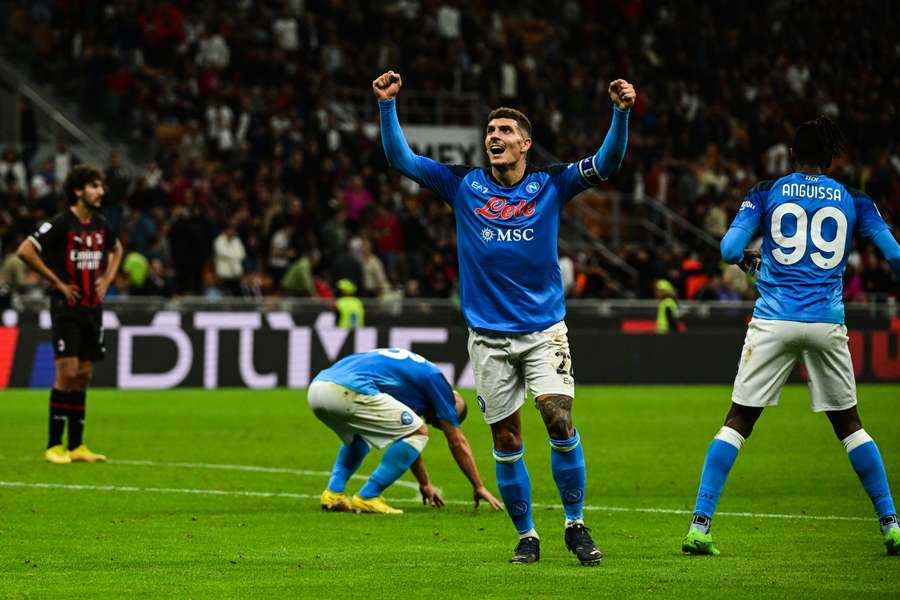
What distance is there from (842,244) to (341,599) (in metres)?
3.34

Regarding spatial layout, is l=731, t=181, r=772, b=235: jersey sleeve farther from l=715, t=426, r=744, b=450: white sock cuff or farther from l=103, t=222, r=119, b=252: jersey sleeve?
l=103, t=222, r=119, b=252: jersey sleeve

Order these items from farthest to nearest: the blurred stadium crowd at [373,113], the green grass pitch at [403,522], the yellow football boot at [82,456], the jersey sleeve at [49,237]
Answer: the blurred stadium crowd at [373,113]
the yellow football boot at [82,456]
the jersey sleeve at [49,237]
the green grass pitch at [403,522]

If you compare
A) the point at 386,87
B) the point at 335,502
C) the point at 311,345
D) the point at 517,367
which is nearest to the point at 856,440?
the point at 517,367

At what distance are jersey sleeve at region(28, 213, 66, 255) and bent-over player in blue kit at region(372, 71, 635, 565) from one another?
19.6ft

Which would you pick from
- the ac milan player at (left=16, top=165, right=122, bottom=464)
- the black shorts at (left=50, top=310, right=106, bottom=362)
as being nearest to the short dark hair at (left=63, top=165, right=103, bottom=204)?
the ac milan player at (left=16, top=165, right=122, bottom=464)

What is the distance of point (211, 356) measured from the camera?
79.2ft

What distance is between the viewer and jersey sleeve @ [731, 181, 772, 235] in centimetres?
862

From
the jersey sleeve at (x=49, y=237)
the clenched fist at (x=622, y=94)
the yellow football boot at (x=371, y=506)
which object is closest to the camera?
the clenched fist at (x=622, y=94)

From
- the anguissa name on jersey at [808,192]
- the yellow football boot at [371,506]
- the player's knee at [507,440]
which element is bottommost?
the yellow football boot at [371,506]

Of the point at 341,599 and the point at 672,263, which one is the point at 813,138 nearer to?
the point at 341,599

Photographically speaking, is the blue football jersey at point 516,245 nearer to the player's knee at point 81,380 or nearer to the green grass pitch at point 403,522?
the green grass pitch at point 403,522

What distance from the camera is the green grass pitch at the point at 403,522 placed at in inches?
305

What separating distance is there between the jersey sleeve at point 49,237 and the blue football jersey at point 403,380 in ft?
11.8

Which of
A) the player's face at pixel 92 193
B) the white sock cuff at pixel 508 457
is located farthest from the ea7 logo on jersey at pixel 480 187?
the player's face at pixel 92 193
